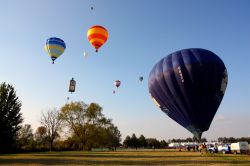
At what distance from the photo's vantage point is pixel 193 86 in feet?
91.6

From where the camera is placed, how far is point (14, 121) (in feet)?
150

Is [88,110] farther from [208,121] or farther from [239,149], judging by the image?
[208,121]

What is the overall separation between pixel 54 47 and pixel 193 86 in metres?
15.7

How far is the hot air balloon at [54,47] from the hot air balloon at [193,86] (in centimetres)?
1148

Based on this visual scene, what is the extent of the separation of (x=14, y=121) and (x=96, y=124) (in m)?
26.5

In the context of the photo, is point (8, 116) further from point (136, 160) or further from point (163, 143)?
point (163, 143)

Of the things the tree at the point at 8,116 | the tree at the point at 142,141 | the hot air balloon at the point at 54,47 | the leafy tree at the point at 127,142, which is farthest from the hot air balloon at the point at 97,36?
the tree at the point at 142,141

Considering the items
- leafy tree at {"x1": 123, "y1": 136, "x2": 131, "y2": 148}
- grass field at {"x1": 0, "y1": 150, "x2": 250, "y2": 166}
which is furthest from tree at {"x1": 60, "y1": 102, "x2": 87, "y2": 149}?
leafy tree at {"x1": 123, "y1": 136, "x2": 131, "y2": 148}

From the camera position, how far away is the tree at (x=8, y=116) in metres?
40.4

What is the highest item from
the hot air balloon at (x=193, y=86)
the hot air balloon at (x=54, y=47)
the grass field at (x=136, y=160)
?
the hot air balloon at (x=54, y=47)

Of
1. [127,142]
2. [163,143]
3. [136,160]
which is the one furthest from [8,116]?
[163,143]

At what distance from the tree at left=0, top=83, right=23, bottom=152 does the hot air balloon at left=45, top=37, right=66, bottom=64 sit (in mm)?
14194

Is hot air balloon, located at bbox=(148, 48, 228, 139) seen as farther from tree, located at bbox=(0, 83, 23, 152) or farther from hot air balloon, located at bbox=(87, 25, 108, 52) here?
tree, located at bbox=(0, 83, 23, 152)

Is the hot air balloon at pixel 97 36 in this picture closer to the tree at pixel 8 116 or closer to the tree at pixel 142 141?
the tree at pixel 8 116
